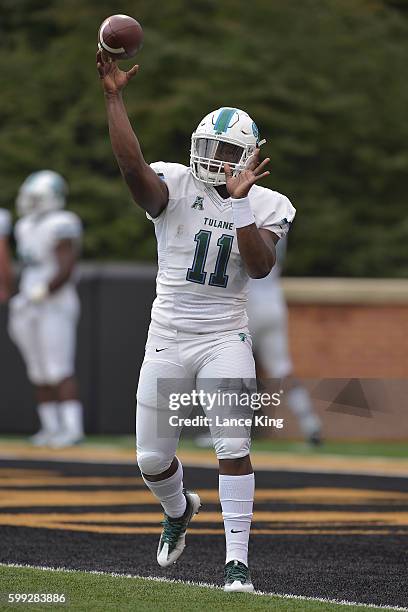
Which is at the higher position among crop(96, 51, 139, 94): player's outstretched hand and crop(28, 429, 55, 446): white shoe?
crop(96, 51, 139, 94): player's outstretched hand

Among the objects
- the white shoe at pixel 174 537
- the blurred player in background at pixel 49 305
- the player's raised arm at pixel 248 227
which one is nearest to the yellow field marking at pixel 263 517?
the white shoe at pixel 174 537

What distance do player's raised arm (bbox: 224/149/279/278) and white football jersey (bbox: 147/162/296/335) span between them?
0.63 feet

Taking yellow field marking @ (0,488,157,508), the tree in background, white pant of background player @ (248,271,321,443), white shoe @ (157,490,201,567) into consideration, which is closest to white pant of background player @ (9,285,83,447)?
white pant of background player @ (248,271,321,443)

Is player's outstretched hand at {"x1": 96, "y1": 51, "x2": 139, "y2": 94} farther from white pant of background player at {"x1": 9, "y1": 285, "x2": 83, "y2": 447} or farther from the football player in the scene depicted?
white pant of background player at {"x1": 9, "y1": 285, "x2": 83, "y2": 447}

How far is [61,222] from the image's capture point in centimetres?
1237

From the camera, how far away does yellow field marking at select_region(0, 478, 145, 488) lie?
31.6 feet

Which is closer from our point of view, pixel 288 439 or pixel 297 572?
pixel 297 572

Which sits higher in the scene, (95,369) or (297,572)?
(297,572)

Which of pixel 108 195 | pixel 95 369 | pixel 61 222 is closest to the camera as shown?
pixel 61 222

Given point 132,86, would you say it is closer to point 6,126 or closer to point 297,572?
point 6,126

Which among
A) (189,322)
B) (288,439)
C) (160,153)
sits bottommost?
(288,439)

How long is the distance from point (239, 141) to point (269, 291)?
628 centimetres

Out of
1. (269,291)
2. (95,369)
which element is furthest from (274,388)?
(95,369)

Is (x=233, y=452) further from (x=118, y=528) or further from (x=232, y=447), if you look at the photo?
(x=118, y=528)
